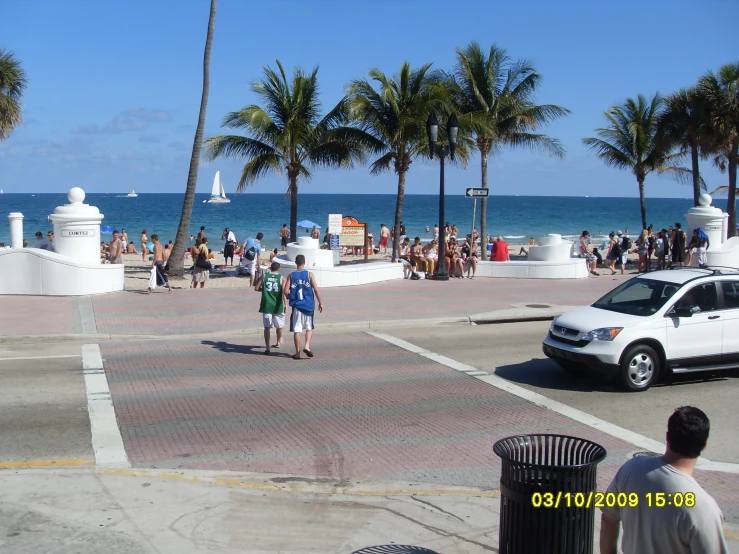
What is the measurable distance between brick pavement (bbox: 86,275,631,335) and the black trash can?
447 inches

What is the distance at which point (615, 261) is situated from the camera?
28859 mm

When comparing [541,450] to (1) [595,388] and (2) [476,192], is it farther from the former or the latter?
(2) [476,192]

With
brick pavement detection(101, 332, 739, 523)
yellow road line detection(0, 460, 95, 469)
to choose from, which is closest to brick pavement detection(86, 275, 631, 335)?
brick pavement detection(101, 332, 739, 523)

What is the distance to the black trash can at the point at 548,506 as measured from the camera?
4574mm

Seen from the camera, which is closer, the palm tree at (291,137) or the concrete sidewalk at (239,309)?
the concrete sidewalk at (239,309)

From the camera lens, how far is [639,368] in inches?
422

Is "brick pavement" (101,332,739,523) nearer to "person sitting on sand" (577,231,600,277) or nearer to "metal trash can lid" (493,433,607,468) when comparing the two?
"metal trash can lid" (493,433,607,468)

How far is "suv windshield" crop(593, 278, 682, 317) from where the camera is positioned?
11.2 meters

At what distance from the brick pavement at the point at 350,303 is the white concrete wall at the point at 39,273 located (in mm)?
752

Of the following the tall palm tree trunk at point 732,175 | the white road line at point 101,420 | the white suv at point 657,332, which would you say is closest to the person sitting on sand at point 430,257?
the white suv at point 657,332

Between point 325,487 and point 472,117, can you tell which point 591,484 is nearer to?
point 325,487

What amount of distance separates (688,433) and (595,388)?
25.1 ft

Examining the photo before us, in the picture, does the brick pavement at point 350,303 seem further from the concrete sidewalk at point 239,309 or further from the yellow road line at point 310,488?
the yellow road line at point 310,488

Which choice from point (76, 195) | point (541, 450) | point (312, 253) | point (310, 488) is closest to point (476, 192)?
point (312, 253)
